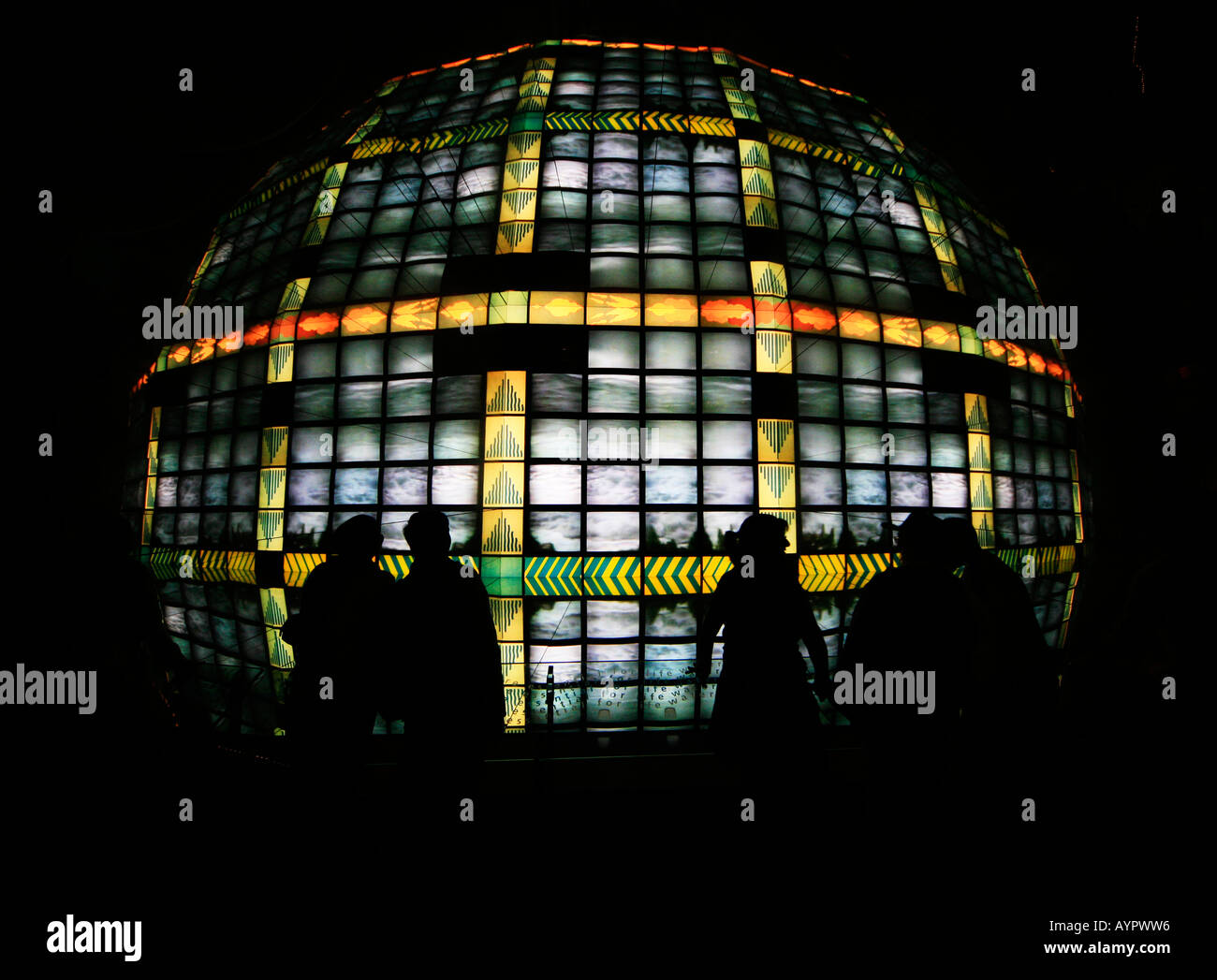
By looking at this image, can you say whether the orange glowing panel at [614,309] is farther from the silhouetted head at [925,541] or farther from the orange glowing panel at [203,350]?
the orange glowing panel at [203,350]

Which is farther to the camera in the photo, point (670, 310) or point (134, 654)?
point (670, 310)

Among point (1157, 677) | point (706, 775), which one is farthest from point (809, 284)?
point (706, 775)

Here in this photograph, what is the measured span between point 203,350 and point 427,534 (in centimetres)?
1059

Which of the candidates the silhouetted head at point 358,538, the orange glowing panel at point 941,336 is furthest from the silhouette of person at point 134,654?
the orange glowing panel at point 941,336

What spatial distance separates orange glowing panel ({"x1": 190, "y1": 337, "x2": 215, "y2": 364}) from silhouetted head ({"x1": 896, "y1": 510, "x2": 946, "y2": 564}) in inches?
488

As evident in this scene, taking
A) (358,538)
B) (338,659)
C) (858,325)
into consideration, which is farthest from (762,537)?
(858,325)

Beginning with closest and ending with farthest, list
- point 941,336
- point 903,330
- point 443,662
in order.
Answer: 1. point 443,662
2. point 903,330
3. point 941,336

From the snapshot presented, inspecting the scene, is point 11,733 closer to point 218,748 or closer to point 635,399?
point 218,748

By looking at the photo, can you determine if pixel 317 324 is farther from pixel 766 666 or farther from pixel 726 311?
pixel 766 666

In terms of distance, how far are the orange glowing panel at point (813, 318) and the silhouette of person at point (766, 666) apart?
675cm

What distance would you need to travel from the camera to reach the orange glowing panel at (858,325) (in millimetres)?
10234

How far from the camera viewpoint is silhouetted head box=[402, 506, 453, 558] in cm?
379

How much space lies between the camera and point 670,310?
9781 mm

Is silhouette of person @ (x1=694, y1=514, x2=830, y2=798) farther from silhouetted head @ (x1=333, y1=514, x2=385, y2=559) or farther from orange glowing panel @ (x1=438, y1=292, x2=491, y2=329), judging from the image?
orange glowing panel @ (x1=438, y1=292, x2=491, y2=329)
